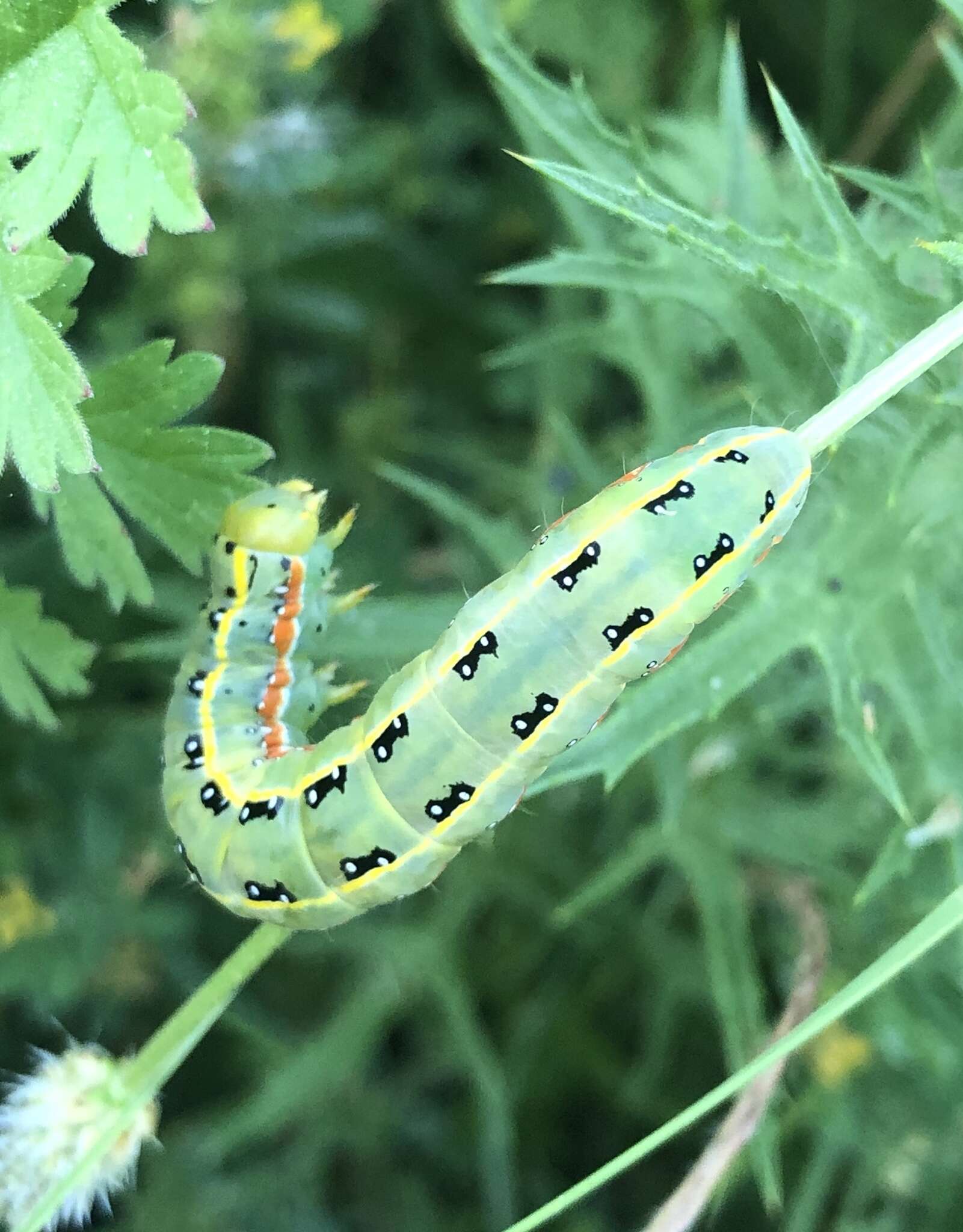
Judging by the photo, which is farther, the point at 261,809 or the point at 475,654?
the point at 261,809

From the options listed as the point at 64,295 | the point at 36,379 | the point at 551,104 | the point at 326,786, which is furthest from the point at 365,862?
the point at 551,104

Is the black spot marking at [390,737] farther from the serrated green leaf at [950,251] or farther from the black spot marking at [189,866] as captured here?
the serrated green leaf at [950,251]

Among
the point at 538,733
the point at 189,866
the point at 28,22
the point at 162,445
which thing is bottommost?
the point at 189,866

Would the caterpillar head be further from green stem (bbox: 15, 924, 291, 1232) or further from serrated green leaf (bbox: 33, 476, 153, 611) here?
green stem (bbox: 15, 924, 291, 1232)

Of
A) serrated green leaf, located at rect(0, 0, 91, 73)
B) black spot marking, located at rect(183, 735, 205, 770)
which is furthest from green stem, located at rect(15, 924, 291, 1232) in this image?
serrated green leaf, located at rect(0, 0, 91, 73)

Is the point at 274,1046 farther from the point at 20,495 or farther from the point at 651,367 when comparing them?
the point at 651,367

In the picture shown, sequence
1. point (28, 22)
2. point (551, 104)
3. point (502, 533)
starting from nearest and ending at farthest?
point (28, 22)
point (551, 104)
point (502, 533)

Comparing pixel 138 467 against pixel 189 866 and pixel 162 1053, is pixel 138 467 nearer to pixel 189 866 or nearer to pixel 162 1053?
pixel 189 866
